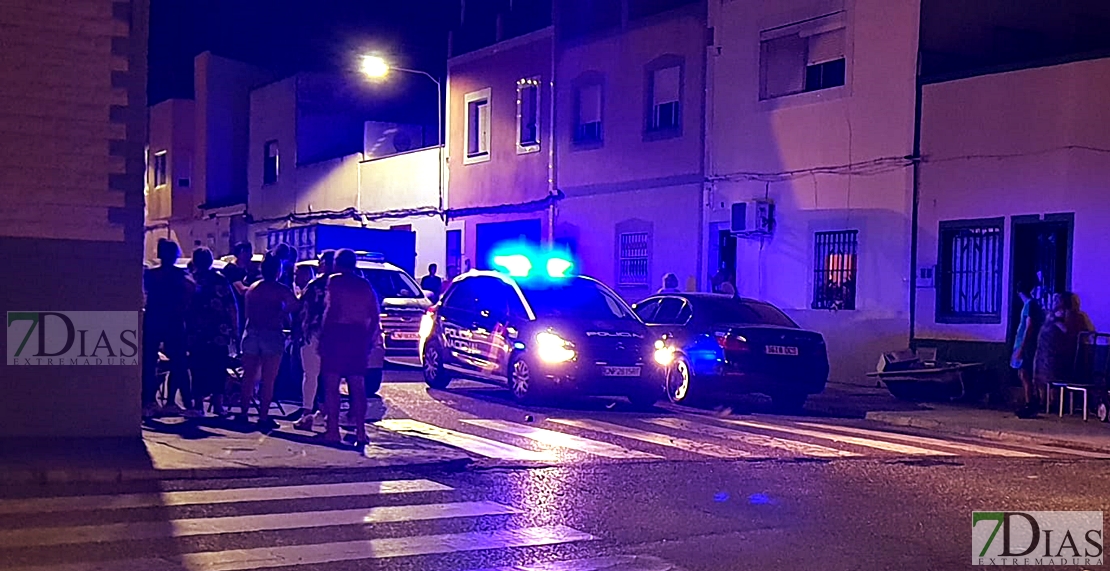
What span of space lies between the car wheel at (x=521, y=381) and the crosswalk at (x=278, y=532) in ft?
20.0

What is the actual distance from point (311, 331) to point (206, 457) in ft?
8.21

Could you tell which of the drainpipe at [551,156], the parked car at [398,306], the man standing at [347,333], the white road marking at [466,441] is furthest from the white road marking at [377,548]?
the drainpipe at [551,156]

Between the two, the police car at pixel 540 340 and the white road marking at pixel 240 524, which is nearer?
the white road marking at pixel 240 524

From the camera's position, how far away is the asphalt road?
276 inches

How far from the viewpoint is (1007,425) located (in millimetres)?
14656

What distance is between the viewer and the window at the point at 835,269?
66.2 ft

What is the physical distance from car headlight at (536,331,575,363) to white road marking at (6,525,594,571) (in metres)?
7.20

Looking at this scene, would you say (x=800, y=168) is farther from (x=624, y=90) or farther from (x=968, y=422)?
(x=968, y=422)

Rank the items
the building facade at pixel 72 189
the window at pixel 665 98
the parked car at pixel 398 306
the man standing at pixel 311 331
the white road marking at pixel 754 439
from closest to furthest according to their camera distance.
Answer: the building facade at pixel 72 189, the white road marking at pixel 754 439, the man standing at pixel 311 331, the parked car at pixel 398 306, the window at pixel 665 98

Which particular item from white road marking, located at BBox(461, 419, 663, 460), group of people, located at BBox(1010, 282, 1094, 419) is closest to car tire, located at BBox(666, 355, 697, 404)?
white road marking, located at BBox(461, 419, 663, 460)

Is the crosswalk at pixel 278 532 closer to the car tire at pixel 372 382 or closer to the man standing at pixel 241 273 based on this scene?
the man standing at pixel 241 273

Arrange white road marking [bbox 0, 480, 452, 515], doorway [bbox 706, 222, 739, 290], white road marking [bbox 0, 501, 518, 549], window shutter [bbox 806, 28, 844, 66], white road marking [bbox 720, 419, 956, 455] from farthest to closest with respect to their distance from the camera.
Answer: doorway [bbox 706, 222, 739, 290]
window shutter [bbox 806, 28, 844, 66]
white road marking [bbox 720, 419, 956, 455]
white road marking [bbox 0, 480, 452, 515]
white road marking [bbox 0, 501, 518, 549]

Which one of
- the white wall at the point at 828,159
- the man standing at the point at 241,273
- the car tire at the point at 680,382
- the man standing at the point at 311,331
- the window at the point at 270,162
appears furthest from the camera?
the window at the point at 270,162

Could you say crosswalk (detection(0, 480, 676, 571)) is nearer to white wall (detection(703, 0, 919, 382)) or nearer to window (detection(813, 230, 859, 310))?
white wall (detection(703, 0, 919, 382))
